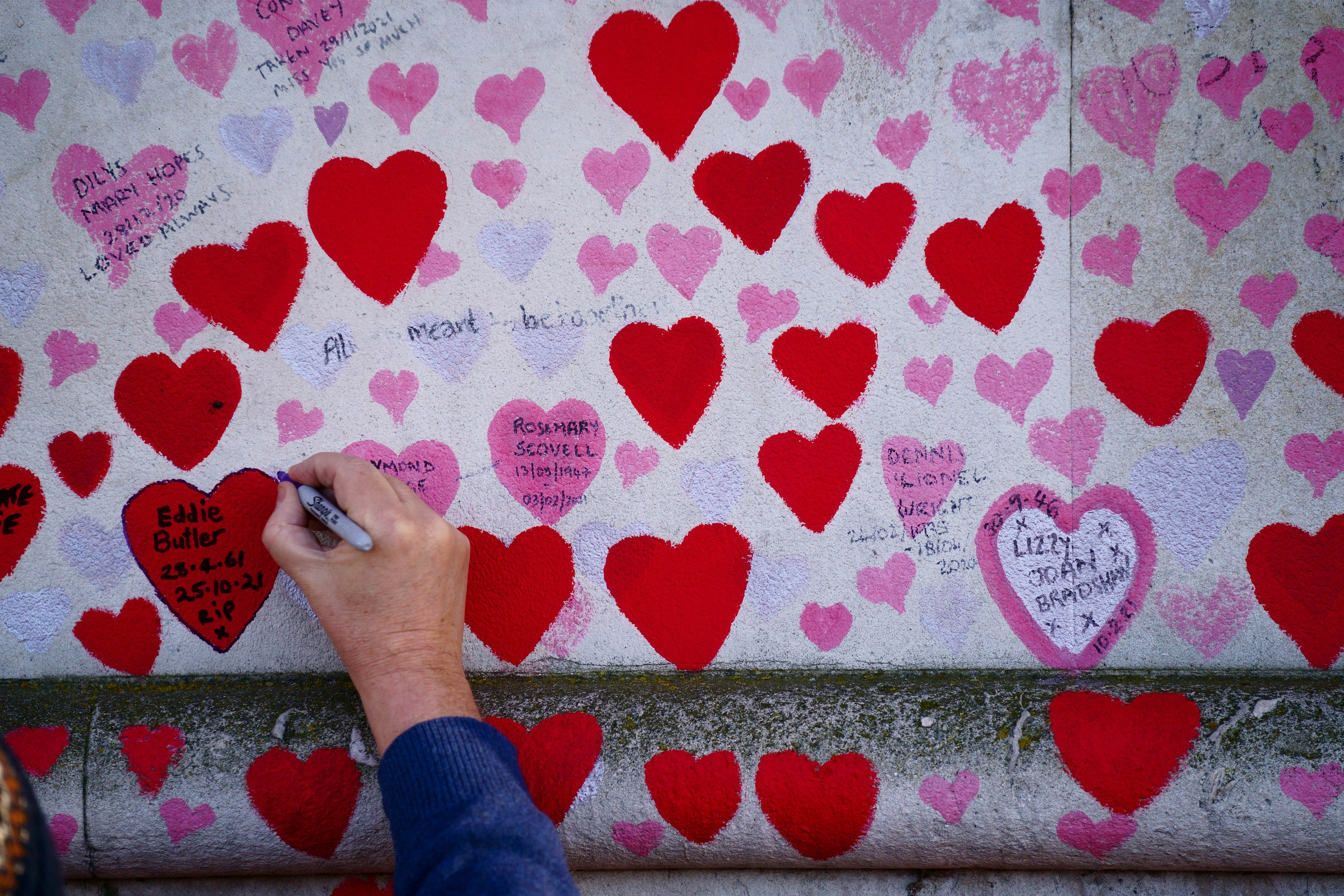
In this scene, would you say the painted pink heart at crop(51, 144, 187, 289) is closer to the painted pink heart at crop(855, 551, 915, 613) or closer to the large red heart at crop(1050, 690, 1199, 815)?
the painted pink heart at crop(855, 551, 915, 613)

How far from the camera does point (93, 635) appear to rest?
1.67m

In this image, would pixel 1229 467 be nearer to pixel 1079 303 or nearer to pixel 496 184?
pixel 1079 303

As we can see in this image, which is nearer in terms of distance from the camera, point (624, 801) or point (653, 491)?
point (624, 801)

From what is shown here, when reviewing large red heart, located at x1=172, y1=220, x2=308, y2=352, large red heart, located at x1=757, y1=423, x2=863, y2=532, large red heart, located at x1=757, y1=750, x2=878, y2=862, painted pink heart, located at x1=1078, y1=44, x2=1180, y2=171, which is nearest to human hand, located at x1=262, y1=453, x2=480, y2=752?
large red heart, located at x1=172, y1=220, x2=308, y2=352

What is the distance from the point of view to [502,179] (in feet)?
5.48

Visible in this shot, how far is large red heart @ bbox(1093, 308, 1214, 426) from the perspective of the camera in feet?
5.52

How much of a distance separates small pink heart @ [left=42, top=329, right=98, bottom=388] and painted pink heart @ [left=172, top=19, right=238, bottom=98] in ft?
2.12

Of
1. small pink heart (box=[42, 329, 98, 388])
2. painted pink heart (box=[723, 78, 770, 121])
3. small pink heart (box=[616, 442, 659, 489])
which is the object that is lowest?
small pink heart (box=[42, 329, 98, 388])


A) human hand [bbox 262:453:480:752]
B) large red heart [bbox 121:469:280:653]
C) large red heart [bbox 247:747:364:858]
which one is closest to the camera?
human hand [bbox 262:453:480:752]

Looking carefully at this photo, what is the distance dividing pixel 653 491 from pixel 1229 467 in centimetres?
133

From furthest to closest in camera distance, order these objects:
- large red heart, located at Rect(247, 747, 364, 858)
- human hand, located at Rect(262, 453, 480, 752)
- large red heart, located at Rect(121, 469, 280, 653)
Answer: large red heart, located at Rect(121, 469, 280, 653) → large red heart, located at Rect(247, 747, 364, 858) → human hand, located at Rect(262, 453, 480, 752)

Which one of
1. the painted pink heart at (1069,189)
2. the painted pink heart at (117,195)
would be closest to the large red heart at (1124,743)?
the painted pink heart at (1069,189)

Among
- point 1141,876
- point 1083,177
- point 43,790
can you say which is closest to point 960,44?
point 1083,177

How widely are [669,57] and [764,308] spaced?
608mm
